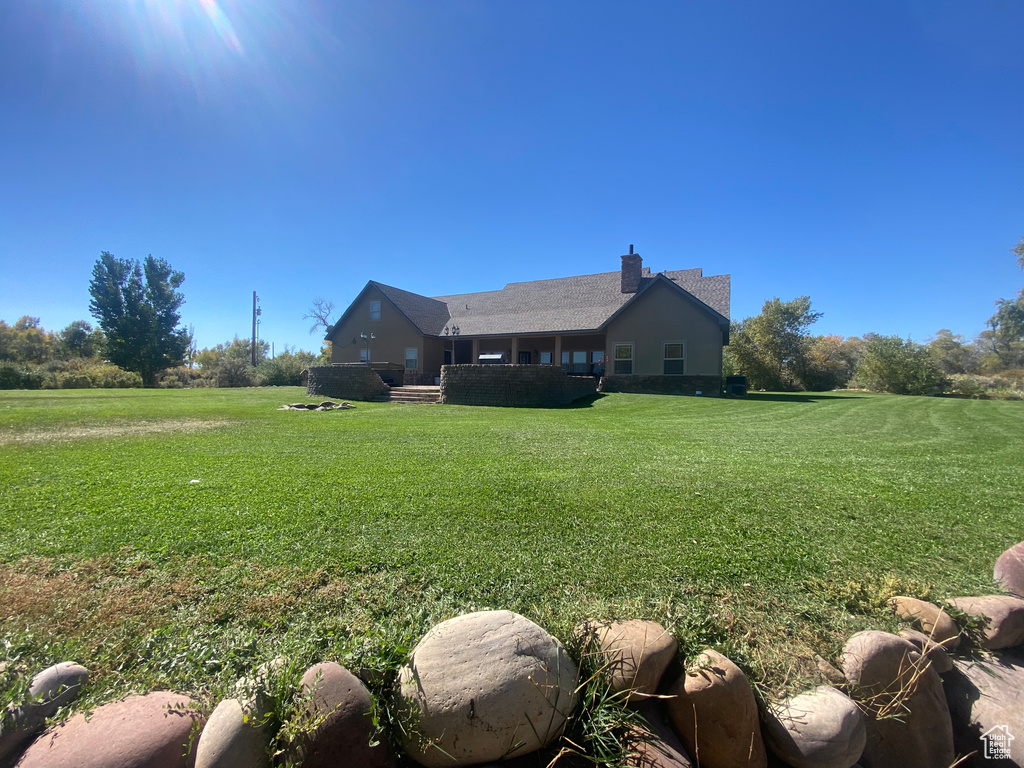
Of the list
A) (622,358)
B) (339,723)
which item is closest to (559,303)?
(622,358)

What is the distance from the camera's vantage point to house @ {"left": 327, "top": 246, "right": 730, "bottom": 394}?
18094mm

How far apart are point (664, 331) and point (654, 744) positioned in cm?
1846

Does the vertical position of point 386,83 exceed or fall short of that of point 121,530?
it exceeds it

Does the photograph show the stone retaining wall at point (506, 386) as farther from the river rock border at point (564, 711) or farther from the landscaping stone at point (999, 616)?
the river rock border at point (564, 711)

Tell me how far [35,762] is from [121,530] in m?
2.16

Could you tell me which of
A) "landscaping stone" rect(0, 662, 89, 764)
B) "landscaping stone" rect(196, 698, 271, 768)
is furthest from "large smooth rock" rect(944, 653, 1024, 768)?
"landscaping stone" rect(0, 662, 89, 764)

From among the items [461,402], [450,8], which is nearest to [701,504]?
[450,8]

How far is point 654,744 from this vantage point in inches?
62.4

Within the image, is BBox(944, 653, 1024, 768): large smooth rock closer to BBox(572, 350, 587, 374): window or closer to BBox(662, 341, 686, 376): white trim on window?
BBox(662, 341, 686, 376): white trim on window

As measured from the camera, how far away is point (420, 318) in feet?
78.0

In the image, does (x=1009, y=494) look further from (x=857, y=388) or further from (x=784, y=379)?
(x=857, y=388)

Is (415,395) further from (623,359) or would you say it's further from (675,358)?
(675,358)

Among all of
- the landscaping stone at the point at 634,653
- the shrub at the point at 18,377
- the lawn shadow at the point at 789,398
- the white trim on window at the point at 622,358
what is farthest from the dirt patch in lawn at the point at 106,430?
the shrub at the point at 18,377

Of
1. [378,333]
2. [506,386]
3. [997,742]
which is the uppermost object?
[378,333]
